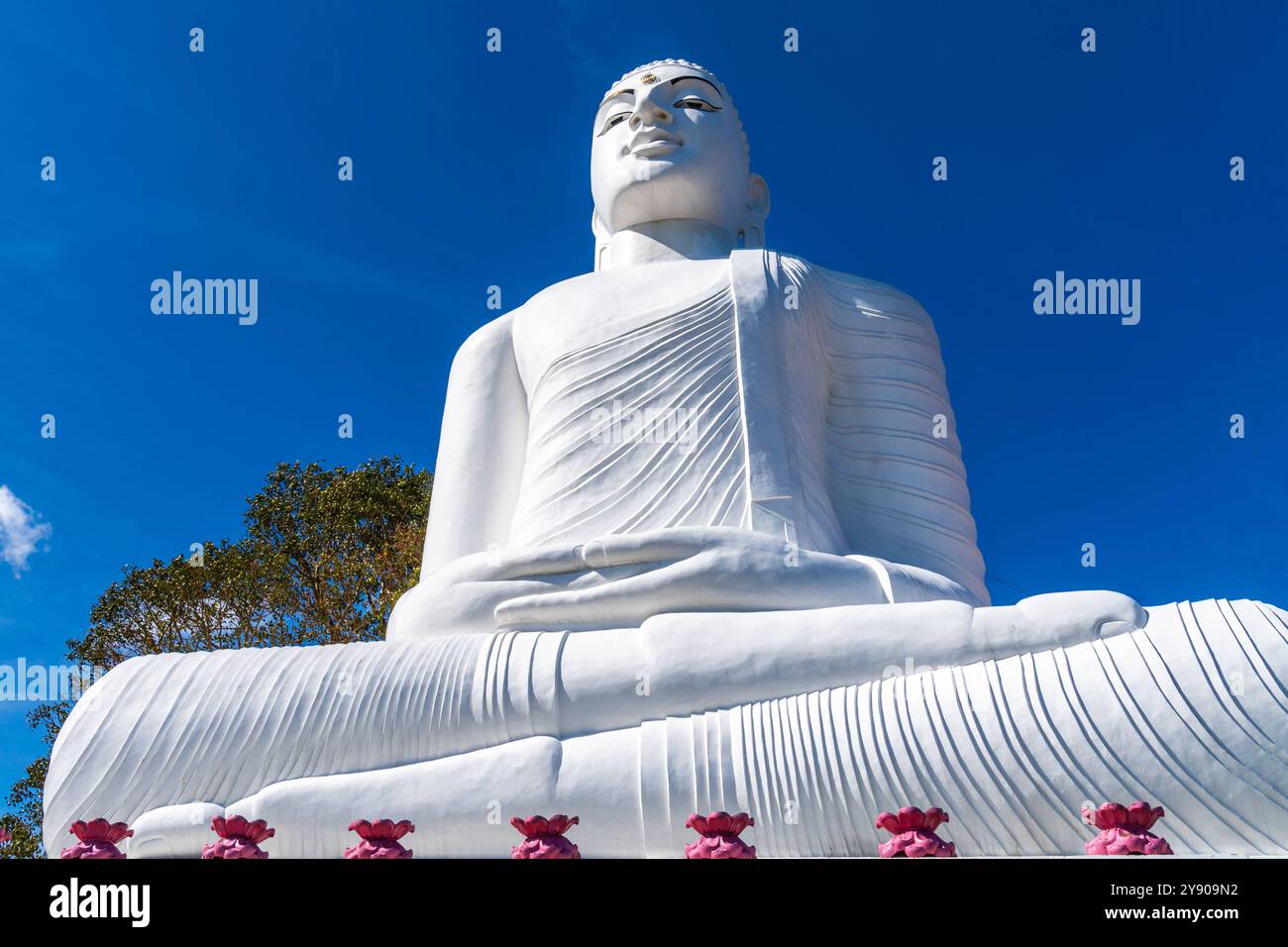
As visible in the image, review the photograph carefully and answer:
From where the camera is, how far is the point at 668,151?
22.0 feet

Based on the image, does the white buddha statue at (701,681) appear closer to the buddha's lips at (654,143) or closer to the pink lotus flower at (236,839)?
the pink lotus flower at (236,839)

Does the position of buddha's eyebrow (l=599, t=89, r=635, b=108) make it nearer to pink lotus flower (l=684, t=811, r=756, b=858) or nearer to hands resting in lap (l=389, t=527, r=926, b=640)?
hands resting in lap (l=389, t=527, r=926, b=640)

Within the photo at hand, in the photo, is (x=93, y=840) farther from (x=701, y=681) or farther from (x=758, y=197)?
(x=758, y=197)

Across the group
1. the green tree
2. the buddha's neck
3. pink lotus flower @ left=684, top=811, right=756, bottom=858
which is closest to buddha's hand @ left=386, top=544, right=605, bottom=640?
pink lotus flower @ left=684, top=811, right=756, bottom=858

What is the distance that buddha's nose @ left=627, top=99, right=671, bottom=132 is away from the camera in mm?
6688

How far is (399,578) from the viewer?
12469mm

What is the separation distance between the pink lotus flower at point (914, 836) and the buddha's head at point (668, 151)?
4260 mm

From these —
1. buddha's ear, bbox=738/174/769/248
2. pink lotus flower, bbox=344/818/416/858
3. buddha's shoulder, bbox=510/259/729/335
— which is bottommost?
pink lotus flower, bbox=344/818/416/858

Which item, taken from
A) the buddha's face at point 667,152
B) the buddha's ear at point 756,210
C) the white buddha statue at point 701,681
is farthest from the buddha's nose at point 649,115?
the white buddha statue at point 701,681

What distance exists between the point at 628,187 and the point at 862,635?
10.4 feet

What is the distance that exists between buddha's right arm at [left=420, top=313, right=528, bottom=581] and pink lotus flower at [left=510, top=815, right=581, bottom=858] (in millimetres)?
2751

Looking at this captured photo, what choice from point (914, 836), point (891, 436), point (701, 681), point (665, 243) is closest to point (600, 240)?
point (665, 243)

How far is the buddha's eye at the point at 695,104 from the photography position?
6801 mm
